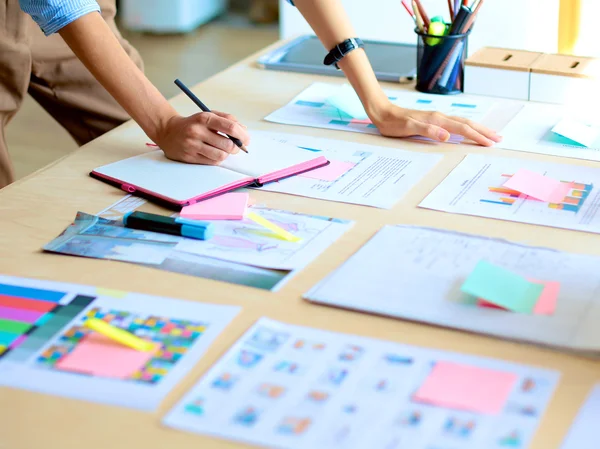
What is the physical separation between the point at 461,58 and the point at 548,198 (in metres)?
0.52

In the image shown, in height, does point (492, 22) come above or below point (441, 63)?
below

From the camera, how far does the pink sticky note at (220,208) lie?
1.11m

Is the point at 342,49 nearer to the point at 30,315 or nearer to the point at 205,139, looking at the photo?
the point at 205,139

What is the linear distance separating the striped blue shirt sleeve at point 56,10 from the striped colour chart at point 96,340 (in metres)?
0.50

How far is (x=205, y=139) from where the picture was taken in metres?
1.26

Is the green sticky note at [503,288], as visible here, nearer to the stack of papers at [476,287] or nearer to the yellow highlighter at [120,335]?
the stack of papers at [476,287]

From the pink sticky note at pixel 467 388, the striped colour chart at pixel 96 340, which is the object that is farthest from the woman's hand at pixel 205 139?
the pink sticky note at pixel 467 388

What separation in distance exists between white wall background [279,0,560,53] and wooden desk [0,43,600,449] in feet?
4.70

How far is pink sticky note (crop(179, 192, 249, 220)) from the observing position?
1113 millimetres

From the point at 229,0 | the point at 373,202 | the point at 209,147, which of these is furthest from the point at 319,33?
the point at 229,0

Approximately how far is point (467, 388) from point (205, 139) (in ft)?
2.16

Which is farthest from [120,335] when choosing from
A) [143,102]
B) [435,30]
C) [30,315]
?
[435,30]

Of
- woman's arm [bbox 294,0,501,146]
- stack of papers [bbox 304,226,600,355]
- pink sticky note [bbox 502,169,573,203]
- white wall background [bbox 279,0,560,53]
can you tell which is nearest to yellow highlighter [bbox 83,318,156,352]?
stack of papers [bbox 304,226,600,355]

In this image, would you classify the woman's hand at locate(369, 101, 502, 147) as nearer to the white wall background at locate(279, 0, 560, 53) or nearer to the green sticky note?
the green sticky note
